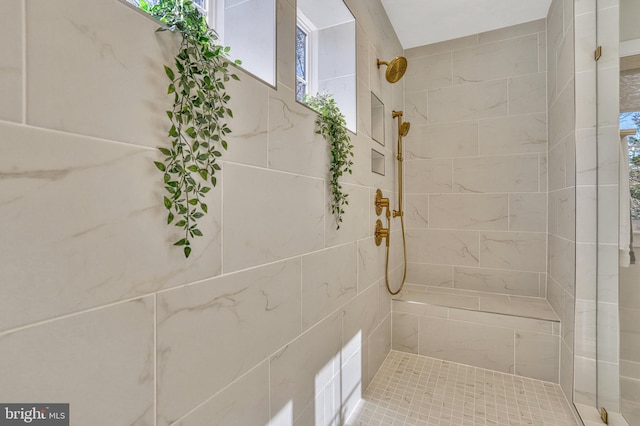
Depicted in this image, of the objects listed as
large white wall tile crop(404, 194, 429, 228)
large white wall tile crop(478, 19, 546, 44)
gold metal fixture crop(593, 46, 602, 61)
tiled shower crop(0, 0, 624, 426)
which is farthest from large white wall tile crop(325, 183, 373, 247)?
large white wall tile crop(478, 19, 546, 44)

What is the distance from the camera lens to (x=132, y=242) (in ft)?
2.12

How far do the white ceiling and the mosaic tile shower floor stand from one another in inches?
99.6

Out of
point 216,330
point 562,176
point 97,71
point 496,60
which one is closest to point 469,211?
point 562,176

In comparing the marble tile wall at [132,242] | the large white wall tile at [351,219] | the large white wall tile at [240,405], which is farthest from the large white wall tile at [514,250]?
the large white wall tile at [240,405]

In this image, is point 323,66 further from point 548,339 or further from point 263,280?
point 548,339

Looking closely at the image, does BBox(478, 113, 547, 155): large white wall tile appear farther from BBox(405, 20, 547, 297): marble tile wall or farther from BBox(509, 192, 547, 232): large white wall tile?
BBox(509, 192, 547, 232): large white wall tile

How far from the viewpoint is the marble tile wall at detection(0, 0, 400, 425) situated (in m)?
0.50

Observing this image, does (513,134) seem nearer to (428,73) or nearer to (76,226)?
(428,73)

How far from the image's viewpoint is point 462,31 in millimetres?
2506

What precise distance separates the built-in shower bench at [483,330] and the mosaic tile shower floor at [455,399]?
8 cm

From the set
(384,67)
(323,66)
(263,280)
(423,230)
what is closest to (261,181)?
(263,280)

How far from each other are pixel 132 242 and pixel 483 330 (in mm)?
2245

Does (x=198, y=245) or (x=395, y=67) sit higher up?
(x=395, y=67)

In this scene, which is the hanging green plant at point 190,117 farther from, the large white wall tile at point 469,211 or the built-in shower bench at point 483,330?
the large white wall tile at point 469,211
